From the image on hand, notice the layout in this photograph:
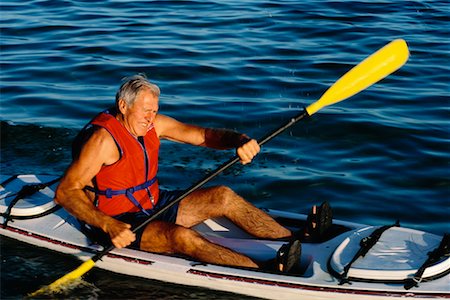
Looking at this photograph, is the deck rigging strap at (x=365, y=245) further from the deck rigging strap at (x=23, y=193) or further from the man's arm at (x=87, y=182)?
the deck rigging strap at (x=23, y=193)

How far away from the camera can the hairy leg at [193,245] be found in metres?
5.33

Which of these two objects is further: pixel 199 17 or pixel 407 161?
pixel 199 17

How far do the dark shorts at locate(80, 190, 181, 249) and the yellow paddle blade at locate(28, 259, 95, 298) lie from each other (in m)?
0.24

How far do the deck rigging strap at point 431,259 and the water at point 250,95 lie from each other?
135 cm

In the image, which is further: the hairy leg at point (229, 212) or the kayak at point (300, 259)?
the hairy leg at point (229, 212)

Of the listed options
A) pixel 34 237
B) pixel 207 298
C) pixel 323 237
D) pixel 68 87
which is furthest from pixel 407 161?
pixel 68 87

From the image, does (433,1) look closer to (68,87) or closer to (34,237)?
(68,87)

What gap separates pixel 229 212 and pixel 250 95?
4112 mm

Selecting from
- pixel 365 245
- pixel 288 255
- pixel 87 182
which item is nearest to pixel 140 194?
pixel 87 182

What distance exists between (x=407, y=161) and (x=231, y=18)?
602 cm

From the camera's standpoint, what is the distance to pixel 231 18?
43.1 feet

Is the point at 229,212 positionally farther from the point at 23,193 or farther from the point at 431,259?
the point at 23,193

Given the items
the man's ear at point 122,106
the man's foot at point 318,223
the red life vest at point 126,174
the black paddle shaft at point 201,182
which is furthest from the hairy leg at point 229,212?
the man's ear at point 122,106

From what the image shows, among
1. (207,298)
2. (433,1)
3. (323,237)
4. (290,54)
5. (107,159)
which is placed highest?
(433,1)
